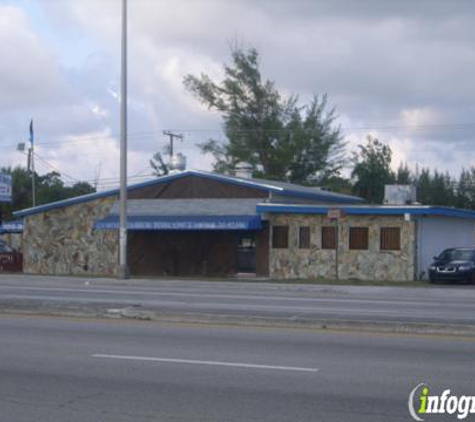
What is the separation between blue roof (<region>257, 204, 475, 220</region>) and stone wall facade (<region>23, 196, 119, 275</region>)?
27.0ft

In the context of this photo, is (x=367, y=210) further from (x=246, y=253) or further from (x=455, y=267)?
(x=246, y=253)

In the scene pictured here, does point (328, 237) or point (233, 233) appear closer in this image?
point (328, 237)

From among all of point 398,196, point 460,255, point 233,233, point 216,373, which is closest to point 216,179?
point 233,233

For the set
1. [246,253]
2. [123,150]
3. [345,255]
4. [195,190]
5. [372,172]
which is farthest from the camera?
[372,172]

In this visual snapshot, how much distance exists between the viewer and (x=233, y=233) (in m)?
39.4

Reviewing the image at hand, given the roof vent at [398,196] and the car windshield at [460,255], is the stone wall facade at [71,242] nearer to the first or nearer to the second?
the roof vent at [398,196]

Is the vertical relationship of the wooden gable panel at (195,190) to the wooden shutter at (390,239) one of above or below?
above

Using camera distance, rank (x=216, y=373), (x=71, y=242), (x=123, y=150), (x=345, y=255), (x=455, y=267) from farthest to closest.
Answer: (x=71, y=242), (x=345, y=255), (x=123, y=150), (x=455, y=267), (x=216, y=373)

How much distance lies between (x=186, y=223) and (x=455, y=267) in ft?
37.7

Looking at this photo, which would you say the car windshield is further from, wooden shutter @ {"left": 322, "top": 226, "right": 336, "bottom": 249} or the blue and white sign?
the blue and white sign

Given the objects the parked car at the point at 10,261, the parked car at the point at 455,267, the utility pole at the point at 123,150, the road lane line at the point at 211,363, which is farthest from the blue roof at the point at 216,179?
the road lane line at the point at 211,363

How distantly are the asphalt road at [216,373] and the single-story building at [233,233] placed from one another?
2081cm

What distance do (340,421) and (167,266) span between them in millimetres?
32631

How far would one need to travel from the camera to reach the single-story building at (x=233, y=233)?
3666cm
